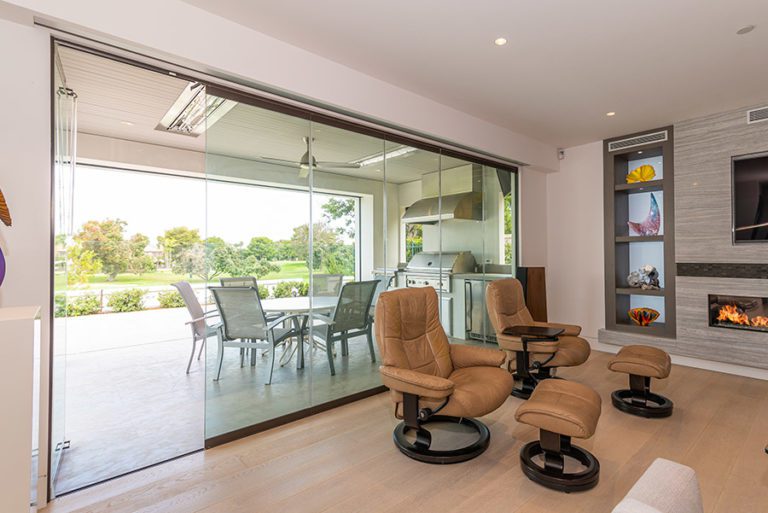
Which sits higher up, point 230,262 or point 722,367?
point 230,262

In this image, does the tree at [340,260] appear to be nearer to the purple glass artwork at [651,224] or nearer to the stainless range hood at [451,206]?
the stainless range hood at [451,206]

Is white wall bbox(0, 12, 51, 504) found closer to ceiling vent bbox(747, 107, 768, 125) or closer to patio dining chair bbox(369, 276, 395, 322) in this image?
patio dining chair bbox(369, 276, 395, 322)

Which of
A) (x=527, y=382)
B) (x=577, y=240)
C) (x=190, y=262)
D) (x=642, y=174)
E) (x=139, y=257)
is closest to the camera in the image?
(x=527, y=382)

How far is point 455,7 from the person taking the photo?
247cm

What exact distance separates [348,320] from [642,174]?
4367 mm

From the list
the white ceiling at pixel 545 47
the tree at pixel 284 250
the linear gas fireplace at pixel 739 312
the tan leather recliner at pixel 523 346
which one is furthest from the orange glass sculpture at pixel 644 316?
the tree at pixel 284 250

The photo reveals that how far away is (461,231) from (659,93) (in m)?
2.52

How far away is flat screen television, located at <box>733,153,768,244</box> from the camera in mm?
4078

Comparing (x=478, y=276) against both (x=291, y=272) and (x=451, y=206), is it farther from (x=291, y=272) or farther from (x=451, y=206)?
(x=291, y=272)

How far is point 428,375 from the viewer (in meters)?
2.46

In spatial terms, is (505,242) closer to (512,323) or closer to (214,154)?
(512,323)

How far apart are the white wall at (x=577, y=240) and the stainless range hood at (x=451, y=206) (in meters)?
1.53

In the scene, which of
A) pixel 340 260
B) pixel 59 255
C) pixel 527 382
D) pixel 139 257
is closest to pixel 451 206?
pixel 340 260

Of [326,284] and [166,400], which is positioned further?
[166,400]
